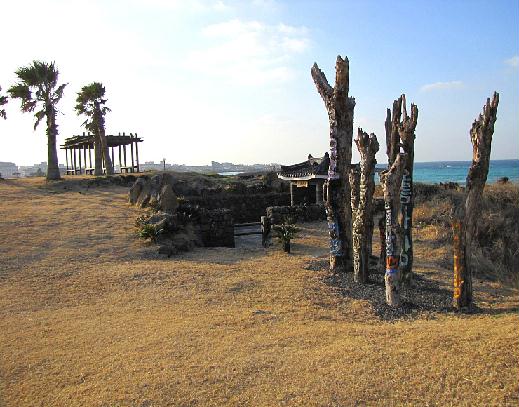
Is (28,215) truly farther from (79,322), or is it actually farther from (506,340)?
(506,340)

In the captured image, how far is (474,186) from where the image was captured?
26.0ft

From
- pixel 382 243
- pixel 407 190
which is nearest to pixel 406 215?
pixel 407 190

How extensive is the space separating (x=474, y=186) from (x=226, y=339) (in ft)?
16.5

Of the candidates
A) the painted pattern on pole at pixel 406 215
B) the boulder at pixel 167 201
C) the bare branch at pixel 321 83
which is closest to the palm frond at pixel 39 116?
the boulder at pixel 167 201

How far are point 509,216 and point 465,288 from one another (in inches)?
478

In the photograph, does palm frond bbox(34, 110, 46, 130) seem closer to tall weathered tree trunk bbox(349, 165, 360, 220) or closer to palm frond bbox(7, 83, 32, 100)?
palm frond bbox(7, 83, 32, 100)

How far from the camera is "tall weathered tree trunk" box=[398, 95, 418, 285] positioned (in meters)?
9.22

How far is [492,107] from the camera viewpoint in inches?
303

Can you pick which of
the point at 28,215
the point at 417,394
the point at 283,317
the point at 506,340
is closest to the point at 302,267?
the point at 283,317

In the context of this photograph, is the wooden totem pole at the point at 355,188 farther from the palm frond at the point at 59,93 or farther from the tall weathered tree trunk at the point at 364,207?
the palm frond at the point at 59,93

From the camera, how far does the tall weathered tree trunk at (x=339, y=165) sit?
9.96m

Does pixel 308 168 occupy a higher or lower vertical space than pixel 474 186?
higher

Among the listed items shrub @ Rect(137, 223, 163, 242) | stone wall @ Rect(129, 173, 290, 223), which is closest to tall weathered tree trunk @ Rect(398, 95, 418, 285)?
shrub @ Rect(137, 223, 163, 242)

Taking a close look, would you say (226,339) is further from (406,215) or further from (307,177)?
(307,177)
